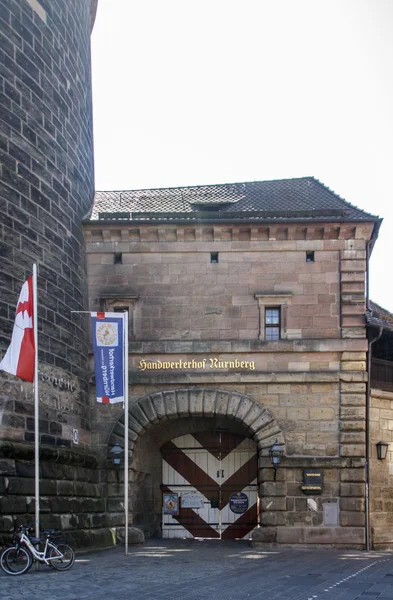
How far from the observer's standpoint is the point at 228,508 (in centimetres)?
2686

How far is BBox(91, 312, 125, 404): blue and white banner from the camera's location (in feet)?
68.0

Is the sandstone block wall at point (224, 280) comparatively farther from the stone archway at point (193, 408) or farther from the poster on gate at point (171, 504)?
the poster on gate at point (171, 504)

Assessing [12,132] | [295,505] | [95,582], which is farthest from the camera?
[295,505]

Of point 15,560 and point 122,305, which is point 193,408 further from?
point 15,560

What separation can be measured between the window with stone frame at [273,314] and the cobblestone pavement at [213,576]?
5.36 meters

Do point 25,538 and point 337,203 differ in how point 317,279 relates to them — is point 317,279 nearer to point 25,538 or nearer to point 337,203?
point 337,203

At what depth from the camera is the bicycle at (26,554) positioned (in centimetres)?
1497

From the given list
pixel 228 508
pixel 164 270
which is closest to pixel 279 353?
pixel 164 270

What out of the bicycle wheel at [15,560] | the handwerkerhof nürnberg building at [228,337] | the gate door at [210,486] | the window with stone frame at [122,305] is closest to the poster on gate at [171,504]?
the gate door at [210,486]

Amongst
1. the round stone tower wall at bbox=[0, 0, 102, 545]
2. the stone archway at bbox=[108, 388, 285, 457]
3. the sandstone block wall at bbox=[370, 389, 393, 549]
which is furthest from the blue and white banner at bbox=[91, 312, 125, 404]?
the sandstone block wall at bbox=[370, 389, 393, 549]

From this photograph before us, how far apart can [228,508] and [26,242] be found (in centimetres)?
1097

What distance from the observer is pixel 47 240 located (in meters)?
21.0

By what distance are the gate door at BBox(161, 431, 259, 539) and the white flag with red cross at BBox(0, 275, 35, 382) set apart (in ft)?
34.9

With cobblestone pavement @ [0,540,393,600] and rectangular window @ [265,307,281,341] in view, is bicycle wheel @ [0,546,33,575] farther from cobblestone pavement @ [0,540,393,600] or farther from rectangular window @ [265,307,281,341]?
rectangular window @ [265,307,281,341]
